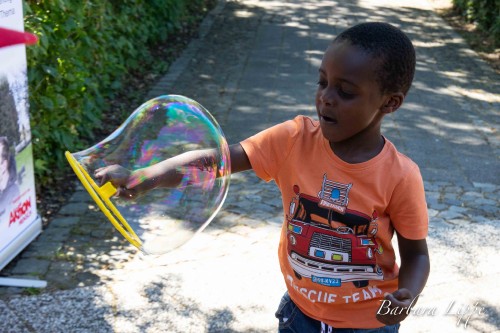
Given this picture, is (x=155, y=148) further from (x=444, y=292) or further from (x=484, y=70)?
(x=484, y=70)

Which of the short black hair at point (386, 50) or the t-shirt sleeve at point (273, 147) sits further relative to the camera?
the t-shirt sleeve at point (273, 147)

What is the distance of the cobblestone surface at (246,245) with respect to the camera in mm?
3791

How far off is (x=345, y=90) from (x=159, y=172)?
62 cm

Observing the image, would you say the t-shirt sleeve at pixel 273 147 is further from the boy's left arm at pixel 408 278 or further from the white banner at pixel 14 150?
the white banner at pixel 14 150

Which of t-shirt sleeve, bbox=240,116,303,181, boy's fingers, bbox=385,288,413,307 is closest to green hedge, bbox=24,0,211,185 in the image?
t-shirt sleeve, bbox=240,116,303,181

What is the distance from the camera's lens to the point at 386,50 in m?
2.21

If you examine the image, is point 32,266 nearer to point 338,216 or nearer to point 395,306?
point 338,216

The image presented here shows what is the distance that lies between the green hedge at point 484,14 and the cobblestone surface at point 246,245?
190 cm

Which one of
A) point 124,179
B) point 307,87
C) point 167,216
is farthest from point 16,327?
point 307,87

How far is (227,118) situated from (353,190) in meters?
4.73

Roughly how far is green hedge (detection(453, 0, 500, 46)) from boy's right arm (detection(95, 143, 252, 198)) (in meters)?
8.46

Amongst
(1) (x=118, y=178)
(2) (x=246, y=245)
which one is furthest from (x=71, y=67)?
(1) (x=118, y=178)

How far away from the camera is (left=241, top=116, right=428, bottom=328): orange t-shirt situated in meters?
2.28
